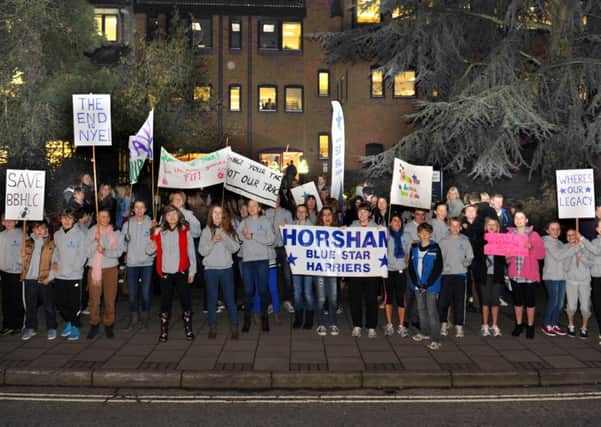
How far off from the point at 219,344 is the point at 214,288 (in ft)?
2.70

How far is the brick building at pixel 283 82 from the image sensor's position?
35000 mm

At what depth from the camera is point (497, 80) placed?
1666cm

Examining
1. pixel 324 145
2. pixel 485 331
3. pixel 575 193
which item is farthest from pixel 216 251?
pixel 324 145

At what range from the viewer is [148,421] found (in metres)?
6.10

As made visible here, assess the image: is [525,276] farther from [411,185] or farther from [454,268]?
[411,185]

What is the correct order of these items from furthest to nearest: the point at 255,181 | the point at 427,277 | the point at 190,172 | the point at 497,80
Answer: the point at 497,80 → the point at 190,172 → the point at 255,181 → the point at 427,277

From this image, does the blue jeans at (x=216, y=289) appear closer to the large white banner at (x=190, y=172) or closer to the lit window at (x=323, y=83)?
the large white banner at (x=190, y=172)

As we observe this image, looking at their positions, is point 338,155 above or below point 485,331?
above

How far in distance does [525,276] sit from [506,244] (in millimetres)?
551

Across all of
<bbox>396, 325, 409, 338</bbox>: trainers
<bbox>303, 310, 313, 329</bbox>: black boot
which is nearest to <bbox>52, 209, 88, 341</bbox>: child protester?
<bbox>303, 310, 313, 329</bbox>: black boot

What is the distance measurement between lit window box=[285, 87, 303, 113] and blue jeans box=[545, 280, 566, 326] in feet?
89.2

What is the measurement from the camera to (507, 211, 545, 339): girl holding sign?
936 cm

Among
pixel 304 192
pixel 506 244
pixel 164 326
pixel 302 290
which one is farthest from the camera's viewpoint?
pixel 304 192

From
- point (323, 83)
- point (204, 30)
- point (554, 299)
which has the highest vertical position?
point (204, 30)
